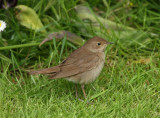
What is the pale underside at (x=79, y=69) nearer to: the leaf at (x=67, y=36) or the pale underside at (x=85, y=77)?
the pale underside at (x=85, y=77)

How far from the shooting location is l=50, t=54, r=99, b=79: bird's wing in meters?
4.73

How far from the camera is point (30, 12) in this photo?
6.10 meters

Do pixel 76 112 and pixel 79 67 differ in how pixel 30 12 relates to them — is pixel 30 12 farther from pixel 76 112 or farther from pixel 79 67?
pixel 76 112

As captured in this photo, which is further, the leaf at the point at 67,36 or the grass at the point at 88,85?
the leaf at the point at 67,36

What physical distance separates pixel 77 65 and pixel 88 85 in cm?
63

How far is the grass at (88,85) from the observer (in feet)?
14.7

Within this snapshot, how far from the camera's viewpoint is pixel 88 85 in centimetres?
538

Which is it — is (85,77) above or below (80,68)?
below

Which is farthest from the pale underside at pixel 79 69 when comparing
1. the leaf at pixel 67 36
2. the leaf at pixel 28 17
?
the leaf at pixel 28 17

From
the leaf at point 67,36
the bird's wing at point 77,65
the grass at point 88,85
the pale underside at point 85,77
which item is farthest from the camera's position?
the leaf at point 67,36

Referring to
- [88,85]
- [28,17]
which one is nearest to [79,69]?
[88,85]

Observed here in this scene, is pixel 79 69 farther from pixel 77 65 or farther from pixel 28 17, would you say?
pixel 28 17

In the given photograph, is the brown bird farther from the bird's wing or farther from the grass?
the grass

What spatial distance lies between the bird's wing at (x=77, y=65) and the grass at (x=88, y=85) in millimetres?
364
